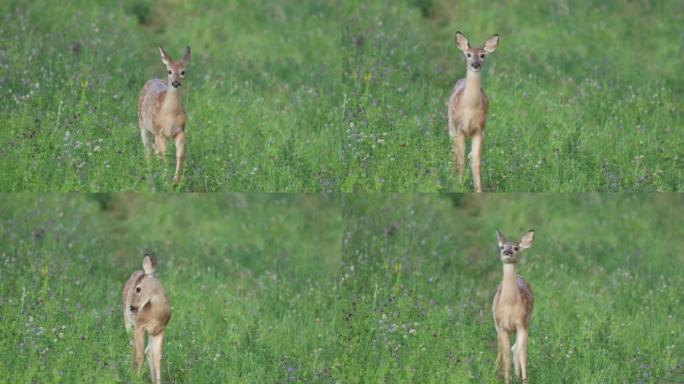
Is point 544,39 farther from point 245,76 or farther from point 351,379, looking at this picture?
point 351,379

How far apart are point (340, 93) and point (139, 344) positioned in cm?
510

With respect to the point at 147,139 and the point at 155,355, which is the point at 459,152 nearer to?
the point at 147,139

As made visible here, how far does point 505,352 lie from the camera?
16.4 m

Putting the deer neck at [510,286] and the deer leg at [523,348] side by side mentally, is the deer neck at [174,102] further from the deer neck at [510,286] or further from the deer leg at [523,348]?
the deer leg at [523,348]

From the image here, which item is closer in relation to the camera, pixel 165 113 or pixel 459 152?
pixel 165 113

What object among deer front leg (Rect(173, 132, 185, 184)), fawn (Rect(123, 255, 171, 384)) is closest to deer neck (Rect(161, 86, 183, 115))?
deer front leg (Rect(173, 132, 185, 184))

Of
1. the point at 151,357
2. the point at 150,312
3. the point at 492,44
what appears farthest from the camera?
the point at 492,44

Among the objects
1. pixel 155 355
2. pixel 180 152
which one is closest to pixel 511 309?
pixel 155 355

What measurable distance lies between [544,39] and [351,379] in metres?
5.68

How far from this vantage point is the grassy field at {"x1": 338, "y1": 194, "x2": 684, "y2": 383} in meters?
17.3

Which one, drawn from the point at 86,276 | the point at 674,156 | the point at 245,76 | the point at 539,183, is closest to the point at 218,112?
the point at 245,76

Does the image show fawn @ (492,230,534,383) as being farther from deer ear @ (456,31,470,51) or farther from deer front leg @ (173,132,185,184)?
deer front leg @ (173,132,185,184)

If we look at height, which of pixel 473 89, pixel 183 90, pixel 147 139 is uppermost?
pixel 183 90

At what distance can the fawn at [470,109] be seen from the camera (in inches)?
684
